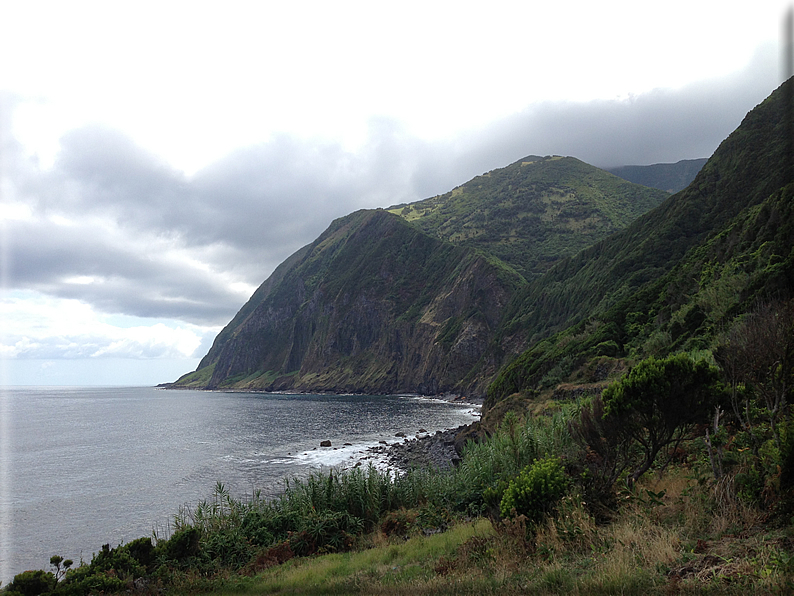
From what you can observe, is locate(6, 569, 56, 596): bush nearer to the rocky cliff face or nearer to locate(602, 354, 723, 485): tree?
locate(602, 354, 723, 485): tree

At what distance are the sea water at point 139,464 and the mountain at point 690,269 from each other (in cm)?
2325

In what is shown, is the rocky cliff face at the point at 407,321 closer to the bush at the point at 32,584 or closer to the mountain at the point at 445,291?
the mountain at the point at 445,291

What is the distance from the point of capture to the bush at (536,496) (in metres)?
8.98

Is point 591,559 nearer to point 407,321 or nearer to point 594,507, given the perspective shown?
point 594,507

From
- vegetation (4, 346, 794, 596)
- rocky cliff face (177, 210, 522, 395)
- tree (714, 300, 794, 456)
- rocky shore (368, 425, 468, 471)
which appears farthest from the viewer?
rocky cliff face (177, 210, 522, 395)

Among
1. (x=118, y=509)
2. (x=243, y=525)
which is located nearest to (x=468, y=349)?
(x=118, y=509)

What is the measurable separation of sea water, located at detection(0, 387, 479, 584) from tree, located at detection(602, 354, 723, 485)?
18.4 metres

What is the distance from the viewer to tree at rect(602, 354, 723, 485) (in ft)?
29.9

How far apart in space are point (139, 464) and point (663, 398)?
1961 inches

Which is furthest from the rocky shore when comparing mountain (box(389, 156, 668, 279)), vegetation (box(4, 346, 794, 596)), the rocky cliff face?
mountain (box(389, 156, 668, 279))

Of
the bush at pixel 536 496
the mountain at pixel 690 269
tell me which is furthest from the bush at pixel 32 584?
the mountain at pixel 690 269

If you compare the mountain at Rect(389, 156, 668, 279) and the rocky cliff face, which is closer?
the rocky cliff face

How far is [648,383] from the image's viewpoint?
920 cm

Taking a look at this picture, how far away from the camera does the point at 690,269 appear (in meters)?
39.6
